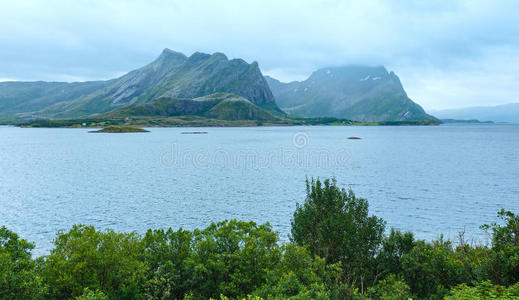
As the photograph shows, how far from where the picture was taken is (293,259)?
74.3ft

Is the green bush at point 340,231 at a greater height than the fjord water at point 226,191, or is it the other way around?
the green bush at point 340,231

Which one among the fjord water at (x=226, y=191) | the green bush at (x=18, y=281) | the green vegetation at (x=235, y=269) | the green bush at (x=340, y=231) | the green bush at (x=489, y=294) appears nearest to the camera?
the green bush at (x=489, y=294)

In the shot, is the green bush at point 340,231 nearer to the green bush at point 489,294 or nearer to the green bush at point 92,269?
the green bush at point 489,294

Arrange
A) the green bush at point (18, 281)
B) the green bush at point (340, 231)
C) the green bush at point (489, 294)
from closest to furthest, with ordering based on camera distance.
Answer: the green bush at point (489, 294) → the green bush at point (18, 281) → the green bush at point (340, 231)

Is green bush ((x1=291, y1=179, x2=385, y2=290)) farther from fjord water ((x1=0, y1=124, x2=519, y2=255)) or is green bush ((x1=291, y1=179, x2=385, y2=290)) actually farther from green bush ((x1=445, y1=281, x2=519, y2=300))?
fjord water ((x1=0, y1=124, x2=519, y2=255))

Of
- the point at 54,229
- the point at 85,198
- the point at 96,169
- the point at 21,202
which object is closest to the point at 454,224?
the point at 54,229

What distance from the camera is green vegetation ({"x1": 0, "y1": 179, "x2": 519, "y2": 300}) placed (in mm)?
18953

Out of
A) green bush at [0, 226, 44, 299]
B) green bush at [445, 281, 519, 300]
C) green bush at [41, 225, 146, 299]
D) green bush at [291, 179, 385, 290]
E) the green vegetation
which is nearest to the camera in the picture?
green bush at [445, 281, 519, 300]

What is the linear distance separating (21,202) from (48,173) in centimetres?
4015

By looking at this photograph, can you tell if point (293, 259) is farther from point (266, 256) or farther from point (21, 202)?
point (21, 202)

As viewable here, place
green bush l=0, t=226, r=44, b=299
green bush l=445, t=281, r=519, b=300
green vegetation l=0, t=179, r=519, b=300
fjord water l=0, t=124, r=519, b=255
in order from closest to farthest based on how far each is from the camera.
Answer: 1. green bush l=445, t=281, r=519, b=300
2. green bush l=0, t=226, r=44, b=299
3. green vegetation l=0, t=179, r=519, b=300
4. fjord water l=0, t=124, r=519, b=255

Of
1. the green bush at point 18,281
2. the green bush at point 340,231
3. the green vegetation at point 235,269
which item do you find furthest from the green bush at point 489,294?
the green bush at point 18,281

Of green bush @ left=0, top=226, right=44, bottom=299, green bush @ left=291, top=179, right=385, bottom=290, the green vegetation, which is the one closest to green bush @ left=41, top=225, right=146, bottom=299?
the green vegetation

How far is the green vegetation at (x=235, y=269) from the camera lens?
18953 mm
